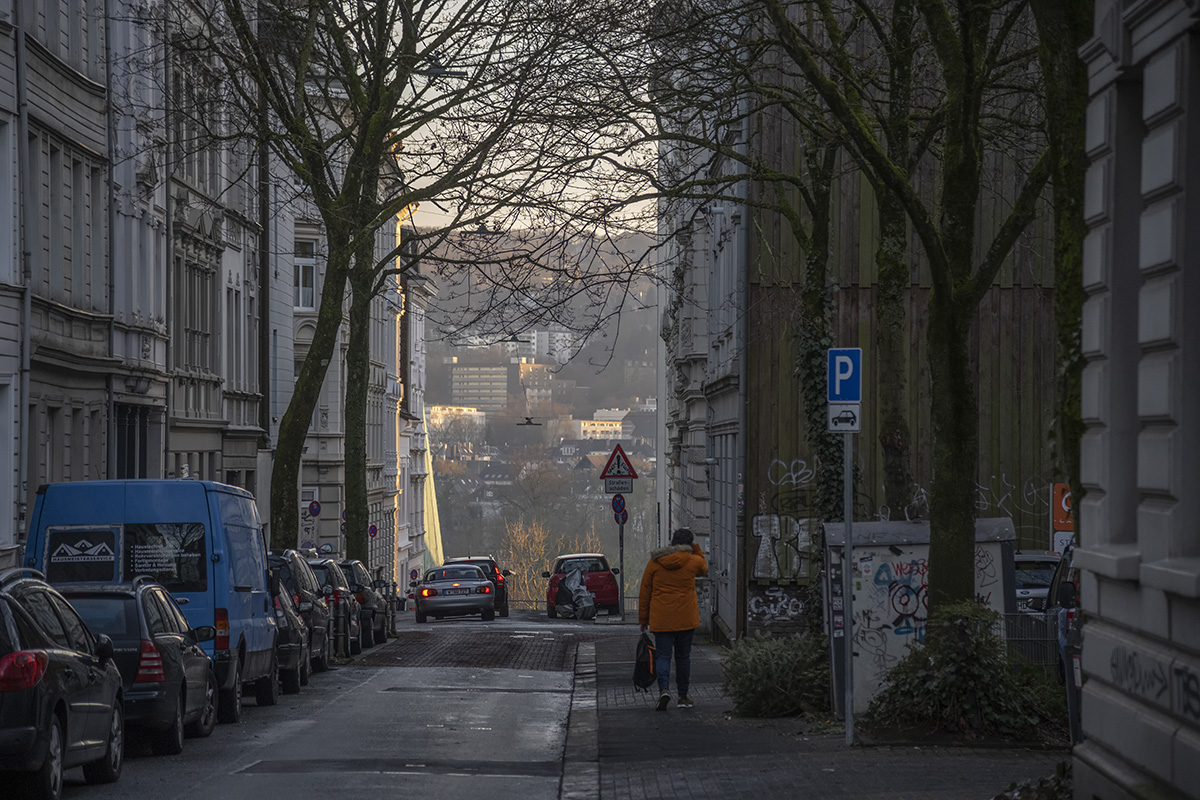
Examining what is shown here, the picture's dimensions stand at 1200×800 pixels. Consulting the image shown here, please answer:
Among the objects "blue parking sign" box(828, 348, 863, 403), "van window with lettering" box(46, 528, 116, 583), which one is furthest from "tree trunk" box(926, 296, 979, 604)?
"van window with lettering" box(46, 528, 116, 583)

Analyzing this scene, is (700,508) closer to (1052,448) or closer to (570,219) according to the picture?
(570,219)

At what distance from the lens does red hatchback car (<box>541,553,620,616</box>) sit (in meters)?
45.5

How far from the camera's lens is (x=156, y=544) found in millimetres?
17141

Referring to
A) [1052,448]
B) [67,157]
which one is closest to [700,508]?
[67,157]

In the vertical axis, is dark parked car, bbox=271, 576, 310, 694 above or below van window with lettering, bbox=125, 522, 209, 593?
below

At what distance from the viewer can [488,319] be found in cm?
1858

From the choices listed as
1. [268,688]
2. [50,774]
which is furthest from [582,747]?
[268,688]

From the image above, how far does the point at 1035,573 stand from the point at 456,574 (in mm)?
23824

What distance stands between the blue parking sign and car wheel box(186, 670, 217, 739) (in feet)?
21.0

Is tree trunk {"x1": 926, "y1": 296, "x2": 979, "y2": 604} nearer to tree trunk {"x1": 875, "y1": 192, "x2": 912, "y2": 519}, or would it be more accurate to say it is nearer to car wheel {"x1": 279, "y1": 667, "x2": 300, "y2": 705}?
tree trunk {"x1": 875, "y1": 192, "x2": 912, "y2": 519}

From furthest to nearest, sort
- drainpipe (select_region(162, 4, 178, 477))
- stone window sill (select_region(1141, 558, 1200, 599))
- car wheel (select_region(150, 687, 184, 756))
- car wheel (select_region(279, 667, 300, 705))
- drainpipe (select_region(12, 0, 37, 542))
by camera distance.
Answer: drainpipe (select_region(162, 4, 178, 477)), drainpipe (select_region(12, 0, 37, 542)), car wheel (select_region(279, 667, 300, 705)), car wheel (select_region(150, 687, 184, 756)), stone window sill (select_region(1141, 558, 1200, 599))

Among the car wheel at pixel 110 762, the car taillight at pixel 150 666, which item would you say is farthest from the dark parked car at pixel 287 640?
the car wheel at pixel 110 762

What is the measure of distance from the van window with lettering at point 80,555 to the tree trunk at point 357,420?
13550 millimetres

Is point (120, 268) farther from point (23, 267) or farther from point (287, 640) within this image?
point (287, 640)
